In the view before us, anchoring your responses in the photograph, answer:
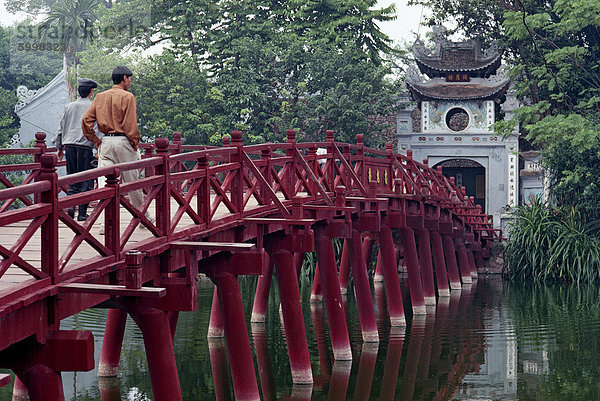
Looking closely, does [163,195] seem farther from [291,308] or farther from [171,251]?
[291,308]

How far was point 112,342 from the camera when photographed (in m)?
13.3

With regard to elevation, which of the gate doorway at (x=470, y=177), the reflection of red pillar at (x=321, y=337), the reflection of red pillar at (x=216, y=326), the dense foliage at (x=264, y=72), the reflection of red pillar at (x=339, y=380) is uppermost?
the dense foliage at (x=264, y=72)

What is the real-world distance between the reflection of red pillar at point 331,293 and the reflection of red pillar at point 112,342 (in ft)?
10.5

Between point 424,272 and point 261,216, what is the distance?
10.8m

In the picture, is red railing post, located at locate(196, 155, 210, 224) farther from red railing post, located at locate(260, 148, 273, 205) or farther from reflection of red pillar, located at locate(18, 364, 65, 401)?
reflection of red pillar, located at locate(18, 364, 65, 401)

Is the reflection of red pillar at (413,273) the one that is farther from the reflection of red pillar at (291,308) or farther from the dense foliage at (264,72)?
the dense foliage at (264,72)

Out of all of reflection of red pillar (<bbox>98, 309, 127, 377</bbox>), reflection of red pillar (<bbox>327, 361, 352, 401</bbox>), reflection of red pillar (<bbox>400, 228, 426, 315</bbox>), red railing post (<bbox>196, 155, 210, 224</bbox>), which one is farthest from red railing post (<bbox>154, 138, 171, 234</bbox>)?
reflection of red pillar (<bbox>400, 228, 426, 315</bbox>)

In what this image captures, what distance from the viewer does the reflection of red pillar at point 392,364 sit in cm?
1381

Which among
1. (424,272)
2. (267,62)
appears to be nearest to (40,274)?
(424,272)

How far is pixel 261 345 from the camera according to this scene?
17.2 meters

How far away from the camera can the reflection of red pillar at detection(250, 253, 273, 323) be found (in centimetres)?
1743

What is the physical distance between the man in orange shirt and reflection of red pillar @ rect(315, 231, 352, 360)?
5.13 meters

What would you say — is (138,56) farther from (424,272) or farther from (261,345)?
(261,345)

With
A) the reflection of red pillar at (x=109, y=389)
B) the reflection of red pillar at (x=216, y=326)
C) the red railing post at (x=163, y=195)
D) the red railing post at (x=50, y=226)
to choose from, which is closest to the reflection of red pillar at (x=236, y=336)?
the red railing post at (x=163, y=195)
